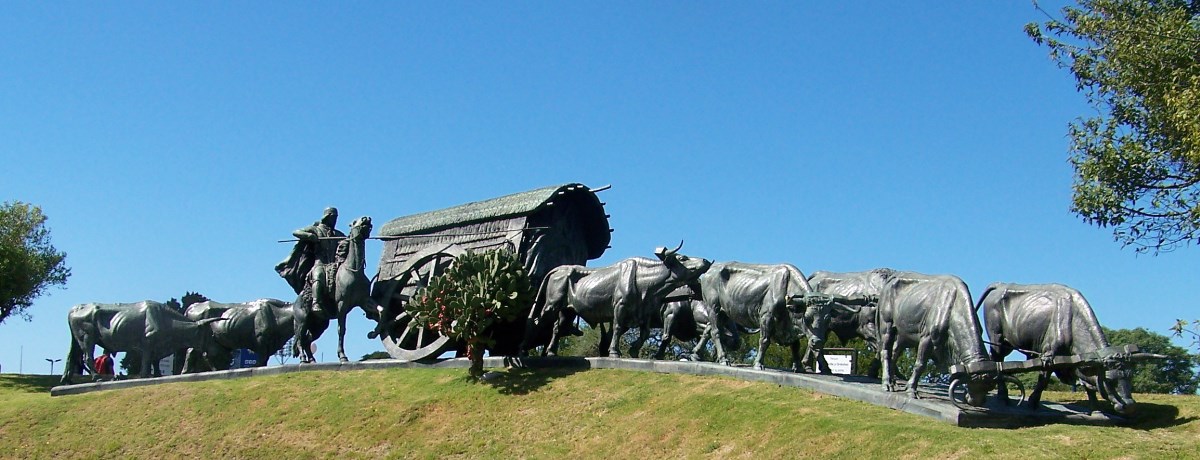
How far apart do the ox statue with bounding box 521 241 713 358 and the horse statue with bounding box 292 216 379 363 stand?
4153mm

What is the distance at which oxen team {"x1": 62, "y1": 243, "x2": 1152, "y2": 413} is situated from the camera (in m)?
17.2

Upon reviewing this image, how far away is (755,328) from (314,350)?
34.0 ft

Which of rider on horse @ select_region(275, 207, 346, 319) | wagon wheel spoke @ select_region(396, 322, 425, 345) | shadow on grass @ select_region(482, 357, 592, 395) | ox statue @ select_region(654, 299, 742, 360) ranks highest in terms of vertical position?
rider on horse @ select_region(275, 207, 346, 319)

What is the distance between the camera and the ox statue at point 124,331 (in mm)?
26375

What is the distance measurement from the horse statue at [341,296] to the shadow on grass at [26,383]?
7.72 metres

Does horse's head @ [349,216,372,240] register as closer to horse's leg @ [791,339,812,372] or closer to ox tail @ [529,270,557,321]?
→ ox tail @ [529,270,557,321]

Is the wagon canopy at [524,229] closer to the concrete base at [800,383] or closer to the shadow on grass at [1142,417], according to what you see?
the concrete base at [800,383]

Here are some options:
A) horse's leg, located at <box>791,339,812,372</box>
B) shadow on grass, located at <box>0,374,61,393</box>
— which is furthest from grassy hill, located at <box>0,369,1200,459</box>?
shadow on grass, located at <box>0,374,61,393</box>

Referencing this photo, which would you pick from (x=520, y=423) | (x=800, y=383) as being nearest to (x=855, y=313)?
(x=800, y=383)

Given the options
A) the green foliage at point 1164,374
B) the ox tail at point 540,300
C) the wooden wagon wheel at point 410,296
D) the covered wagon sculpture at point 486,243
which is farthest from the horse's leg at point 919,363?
the green foliage at point 1164,374

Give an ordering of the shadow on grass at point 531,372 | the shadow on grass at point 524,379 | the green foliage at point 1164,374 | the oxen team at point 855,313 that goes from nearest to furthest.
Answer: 1. the oxen team at point 855,313
2. the shadow on grass at point 524,379
3. the shadow on grass at point 531,372
4. the green foliage at point 1164,374

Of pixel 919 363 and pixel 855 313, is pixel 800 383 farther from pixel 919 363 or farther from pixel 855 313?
pixel 855 313

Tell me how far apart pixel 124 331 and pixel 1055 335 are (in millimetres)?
19250

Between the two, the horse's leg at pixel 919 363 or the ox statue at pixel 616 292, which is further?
the ox statue at pixel 616 292
